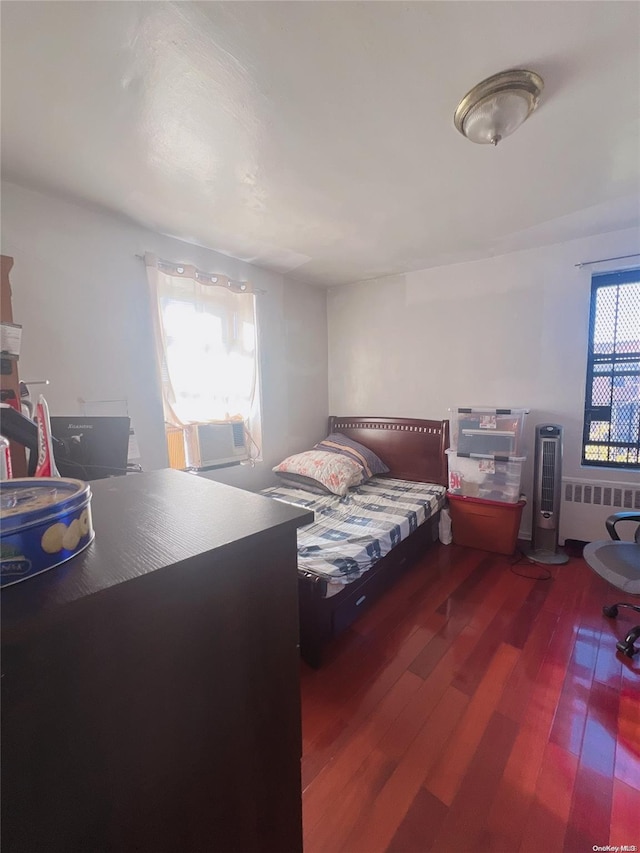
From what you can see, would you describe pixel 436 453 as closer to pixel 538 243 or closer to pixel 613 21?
pixel 538 243

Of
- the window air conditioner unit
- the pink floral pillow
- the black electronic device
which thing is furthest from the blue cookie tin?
the pink floral pillow

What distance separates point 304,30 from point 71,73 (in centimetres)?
81

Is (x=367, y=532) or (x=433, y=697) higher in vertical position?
(x=367, y=532)

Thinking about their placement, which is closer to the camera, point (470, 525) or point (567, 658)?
point (567, 658)

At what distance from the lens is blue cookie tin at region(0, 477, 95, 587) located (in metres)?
0.40

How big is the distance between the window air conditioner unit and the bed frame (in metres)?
1.20

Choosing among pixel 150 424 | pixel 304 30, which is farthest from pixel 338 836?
pixel 304 30

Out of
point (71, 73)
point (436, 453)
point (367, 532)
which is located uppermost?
point (71, 73)

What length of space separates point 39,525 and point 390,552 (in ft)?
7.00

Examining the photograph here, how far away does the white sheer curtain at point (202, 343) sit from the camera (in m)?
2.41

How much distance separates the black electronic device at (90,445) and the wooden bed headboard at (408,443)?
2.48 m

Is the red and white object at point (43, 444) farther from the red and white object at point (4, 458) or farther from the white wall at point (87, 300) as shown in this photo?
the white wall at point (87, 300)

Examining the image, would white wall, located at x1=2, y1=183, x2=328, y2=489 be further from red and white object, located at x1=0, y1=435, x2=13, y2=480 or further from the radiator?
the radiator

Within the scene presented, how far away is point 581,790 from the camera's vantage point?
1.18 meters
